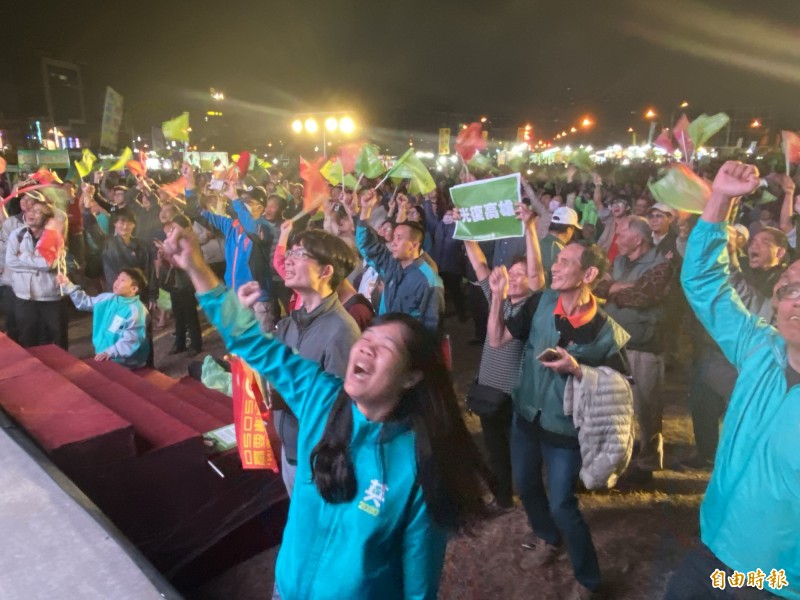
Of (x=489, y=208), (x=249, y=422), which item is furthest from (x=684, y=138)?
(x=249, y=422)

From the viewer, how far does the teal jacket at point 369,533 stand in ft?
6.20

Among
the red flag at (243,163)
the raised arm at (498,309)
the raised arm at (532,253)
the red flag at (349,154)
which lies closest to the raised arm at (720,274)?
the raised arm at (498,309)

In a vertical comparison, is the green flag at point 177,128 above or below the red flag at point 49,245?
above

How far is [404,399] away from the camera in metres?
2.01

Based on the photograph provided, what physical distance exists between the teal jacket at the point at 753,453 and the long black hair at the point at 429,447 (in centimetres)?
100

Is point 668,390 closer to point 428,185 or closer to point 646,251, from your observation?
point 646,251

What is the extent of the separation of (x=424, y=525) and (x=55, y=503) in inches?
45.1

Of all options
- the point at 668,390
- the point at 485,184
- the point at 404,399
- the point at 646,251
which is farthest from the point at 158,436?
the point at 668,390

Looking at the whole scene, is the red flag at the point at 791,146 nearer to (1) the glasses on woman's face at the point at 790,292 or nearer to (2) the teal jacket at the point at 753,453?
(2) the teal jacket at the point at 753,453

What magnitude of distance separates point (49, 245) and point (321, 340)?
188 inches

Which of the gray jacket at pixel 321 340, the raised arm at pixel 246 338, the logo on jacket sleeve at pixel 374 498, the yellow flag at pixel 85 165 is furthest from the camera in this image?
the yellow flag at pixel 85 165

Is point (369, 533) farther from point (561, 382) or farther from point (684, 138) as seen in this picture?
point (684, 138)

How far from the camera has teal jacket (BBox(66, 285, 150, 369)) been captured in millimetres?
5547

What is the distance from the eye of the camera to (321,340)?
318 cm
